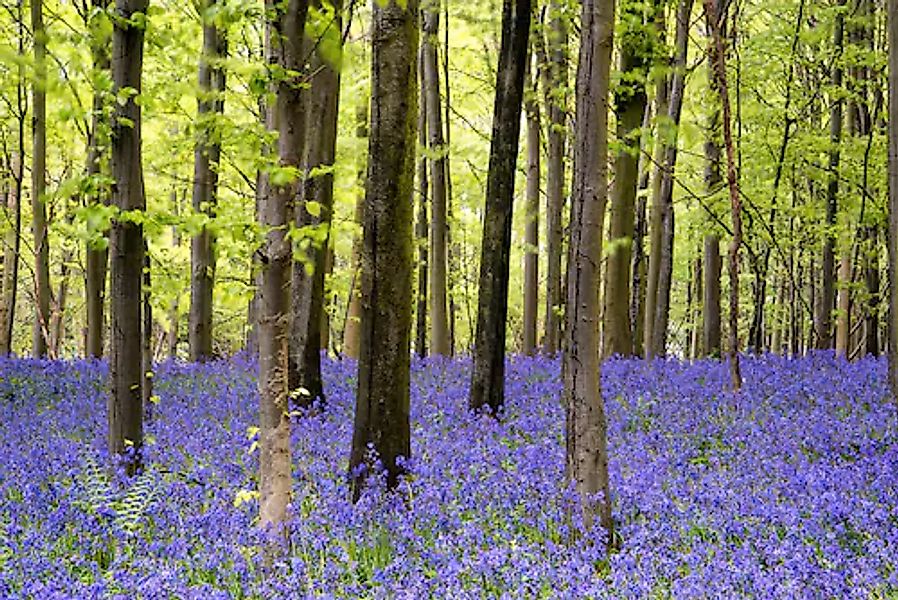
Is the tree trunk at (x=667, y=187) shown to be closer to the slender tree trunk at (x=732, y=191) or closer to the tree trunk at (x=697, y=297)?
the slender tree trunk at (x=732, y=191)

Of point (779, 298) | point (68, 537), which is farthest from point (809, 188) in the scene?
point (68, 537)

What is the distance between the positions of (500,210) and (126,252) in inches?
181

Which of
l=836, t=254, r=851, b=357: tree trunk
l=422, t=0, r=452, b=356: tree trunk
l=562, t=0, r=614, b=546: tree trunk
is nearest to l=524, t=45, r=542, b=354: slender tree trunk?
l=422, t=0, r=452, b=356: tree trunk

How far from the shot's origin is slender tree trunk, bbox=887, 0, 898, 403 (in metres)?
8.78

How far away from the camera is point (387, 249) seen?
23.2 ft

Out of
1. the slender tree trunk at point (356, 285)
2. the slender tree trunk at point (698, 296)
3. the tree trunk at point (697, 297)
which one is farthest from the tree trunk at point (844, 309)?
the slender tree trunk at point (356, 285)

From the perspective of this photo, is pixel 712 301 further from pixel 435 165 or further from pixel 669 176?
pixel 435 165

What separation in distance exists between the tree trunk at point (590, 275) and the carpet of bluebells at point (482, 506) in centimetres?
27

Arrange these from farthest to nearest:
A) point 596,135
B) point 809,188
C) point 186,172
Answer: point 809,188
point 186,172
point 596,135

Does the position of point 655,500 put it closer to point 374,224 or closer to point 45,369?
point 374,224

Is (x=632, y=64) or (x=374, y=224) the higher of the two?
(x=632, y=64)

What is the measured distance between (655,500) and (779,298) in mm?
32168

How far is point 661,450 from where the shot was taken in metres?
8.32

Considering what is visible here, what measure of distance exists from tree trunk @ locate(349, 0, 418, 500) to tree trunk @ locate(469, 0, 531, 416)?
3.24m
